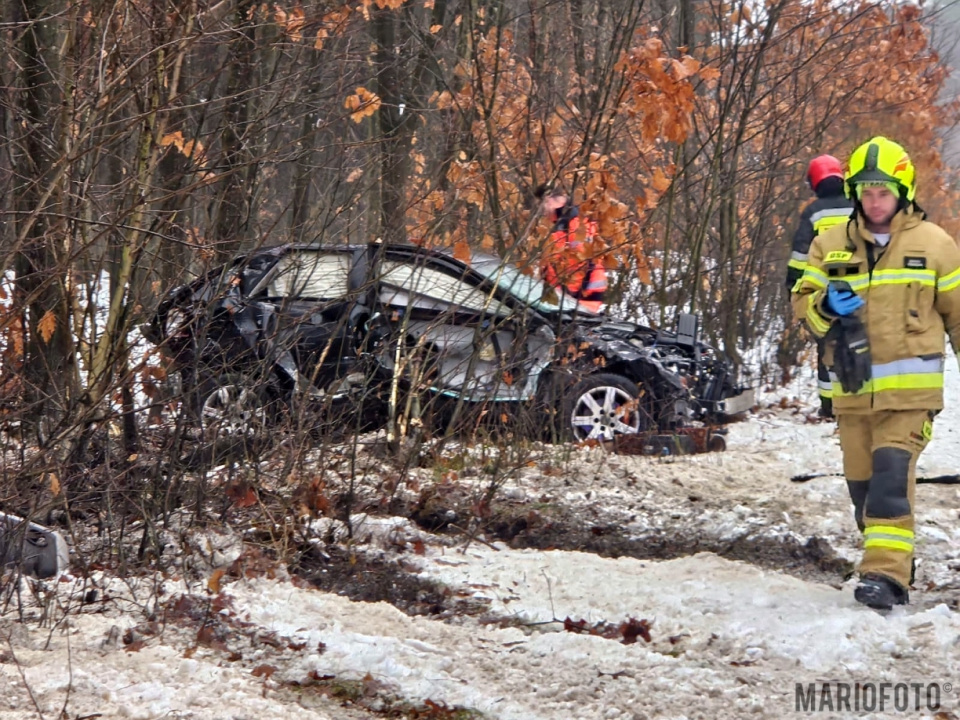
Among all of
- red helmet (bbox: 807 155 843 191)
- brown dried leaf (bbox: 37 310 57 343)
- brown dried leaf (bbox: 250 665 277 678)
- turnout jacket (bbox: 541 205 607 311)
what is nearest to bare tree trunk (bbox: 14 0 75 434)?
brown dried leaf (bbox: 37 310 57 343)

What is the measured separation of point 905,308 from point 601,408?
13.2ft

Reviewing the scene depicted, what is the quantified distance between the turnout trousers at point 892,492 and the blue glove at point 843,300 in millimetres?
451

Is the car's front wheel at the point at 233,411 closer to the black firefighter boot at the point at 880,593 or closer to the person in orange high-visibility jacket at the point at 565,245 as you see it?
the person in orange high-visibility jacket at the point at 565,245

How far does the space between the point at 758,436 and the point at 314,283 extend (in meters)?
4.60

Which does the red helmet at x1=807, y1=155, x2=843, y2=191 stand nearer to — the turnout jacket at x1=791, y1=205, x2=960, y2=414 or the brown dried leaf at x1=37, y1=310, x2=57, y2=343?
the turnout jacket at x1=791, y1=205, x2=960, y2=414

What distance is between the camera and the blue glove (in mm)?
4695

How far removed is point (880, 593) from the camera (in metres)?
4.47

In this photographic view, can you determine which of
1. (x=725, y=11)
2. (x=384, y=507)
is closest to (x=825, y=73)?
(x=725, y=11)

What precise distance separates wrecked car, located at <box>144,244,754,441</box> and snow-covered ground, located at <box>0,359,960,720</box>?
95 centimetres

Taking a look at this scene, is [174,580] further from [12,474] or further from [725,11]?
[725,11]

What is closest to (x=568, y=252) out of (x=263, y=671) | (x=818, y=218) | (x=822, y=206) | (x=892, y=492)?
(x=818, y=218)

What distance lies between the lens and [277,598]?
15.9ft

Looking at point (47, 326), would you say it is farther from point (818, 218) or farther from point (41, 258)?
point (818, 218)

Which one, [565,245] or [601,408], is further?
[601,408]
